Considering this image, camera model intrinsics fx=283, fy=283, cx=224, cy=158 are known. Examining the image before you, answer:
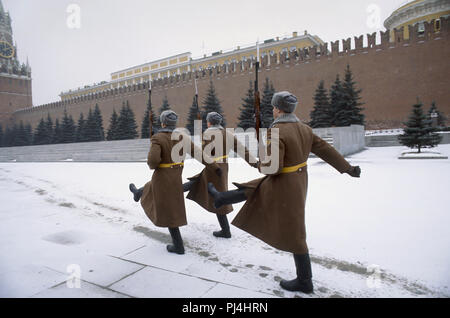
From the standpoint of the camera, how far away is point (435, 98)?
2145cm

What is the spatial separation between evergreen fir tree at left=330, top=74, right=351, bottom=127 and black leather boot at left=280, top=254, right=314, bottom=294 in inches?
696

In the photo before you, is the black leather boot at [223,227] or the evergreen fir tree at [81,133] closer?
the black leather boot at [223,227]

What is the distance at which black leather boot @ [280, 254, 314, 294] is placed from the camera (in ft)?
7.65

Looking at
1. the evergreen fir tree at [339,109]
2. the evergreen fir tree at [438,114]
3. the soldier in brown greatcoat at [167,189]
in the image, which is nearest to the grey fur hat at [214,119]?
the soldier in brown greatcoat at [167,189]

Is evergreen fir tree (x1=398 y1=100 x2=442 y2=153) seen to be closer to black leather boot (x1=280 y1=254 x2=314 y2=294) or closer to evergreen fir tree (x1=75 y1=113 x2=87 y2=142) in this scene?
black leather boot (x1=280 y1=254 x2=314 y2=294)

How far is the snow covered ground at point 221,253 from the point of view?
2.42 m

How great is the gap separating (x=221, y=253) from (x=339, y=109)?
17788 millimetres

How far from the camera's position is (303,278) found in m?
2.33

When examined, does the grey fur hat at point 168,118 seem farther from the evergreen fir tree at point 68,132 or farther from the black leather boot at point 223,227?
the evergreen fir tree at point 68,132

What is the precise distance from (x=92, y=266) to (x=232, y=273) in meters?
1.44

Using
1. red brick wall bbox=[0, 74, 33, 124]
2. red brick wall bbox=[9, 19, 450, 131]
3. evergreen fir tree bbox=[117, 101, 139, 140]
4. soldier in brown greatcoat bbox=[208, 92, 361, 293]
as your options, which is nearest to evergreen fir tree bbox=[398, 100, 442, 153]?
red brick wall bbox=[9, 19, 450, 131]

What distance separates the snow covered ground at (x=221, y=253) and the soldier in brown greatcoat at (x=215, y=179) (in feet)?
1.08
